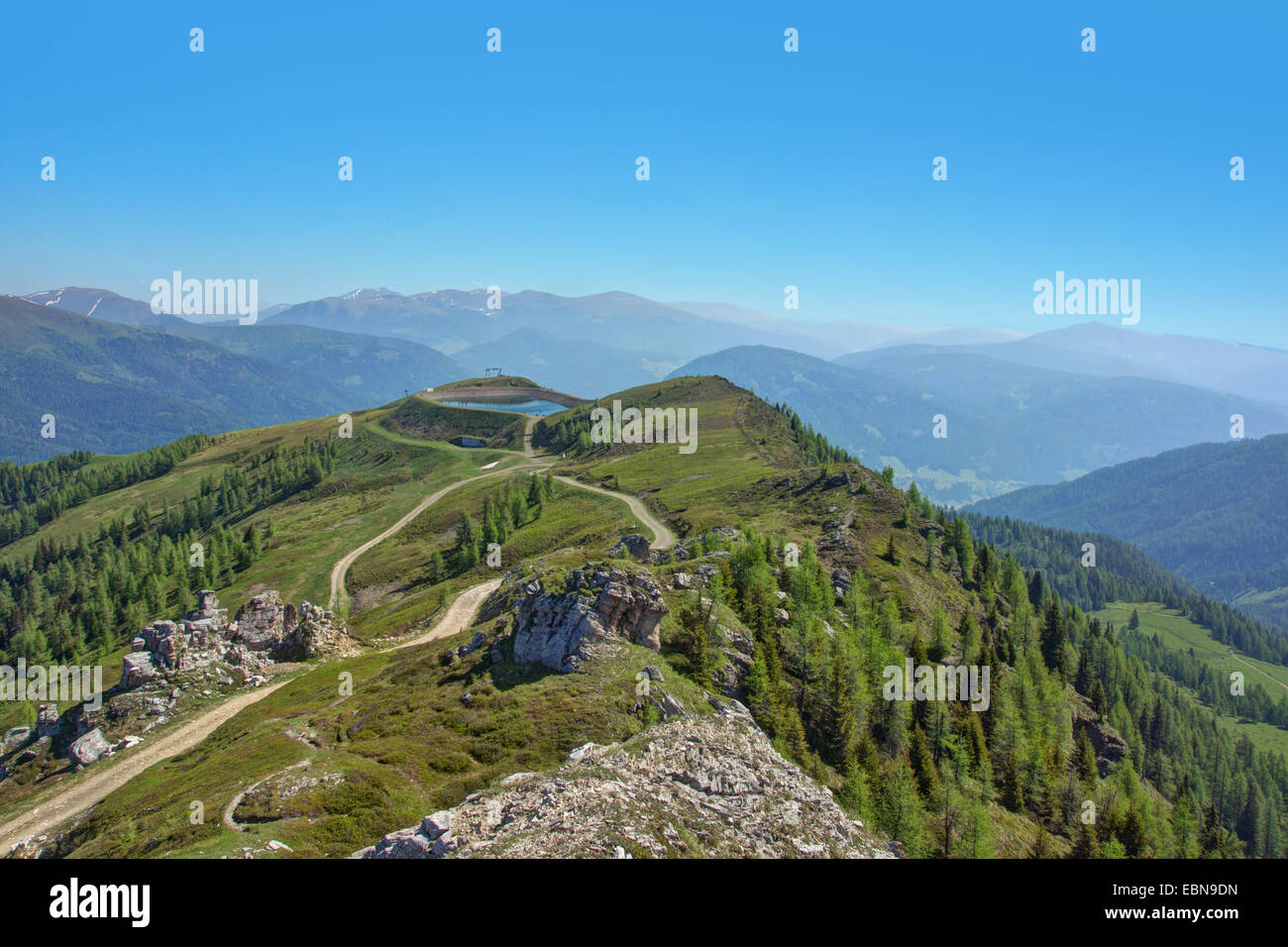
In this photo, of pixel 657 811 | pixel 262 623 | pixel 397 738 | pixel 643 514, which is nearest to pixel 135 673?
pixel 262 623

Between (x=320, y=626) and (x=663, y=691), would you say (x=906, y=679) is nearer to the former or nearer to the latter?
(x=663, y=691)

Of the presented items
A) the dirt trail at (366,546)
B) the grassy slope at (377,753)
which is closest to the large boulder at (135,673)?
the grassy slope at (377,753)

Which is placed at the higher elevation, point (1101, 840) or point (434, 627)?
point (434, 627)

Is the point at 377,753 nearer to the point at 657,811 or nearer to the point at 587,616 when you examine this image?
the point at 587,616

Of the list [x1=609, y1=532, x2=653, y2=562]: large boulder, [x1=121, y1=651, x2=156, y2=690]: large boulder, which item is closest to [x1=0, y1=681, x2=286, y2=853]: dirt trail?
[x1=121, y1=651, x2=156, y2=690]: large boulder

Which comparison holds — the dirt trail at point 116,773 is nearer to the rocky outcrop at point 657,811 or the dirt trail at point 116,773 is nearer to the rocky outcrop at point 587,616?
the rocky outcrop at point 657,811

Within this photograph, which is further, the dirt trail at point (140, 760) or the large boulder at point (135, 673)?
the large boulder at point (135, 673)
